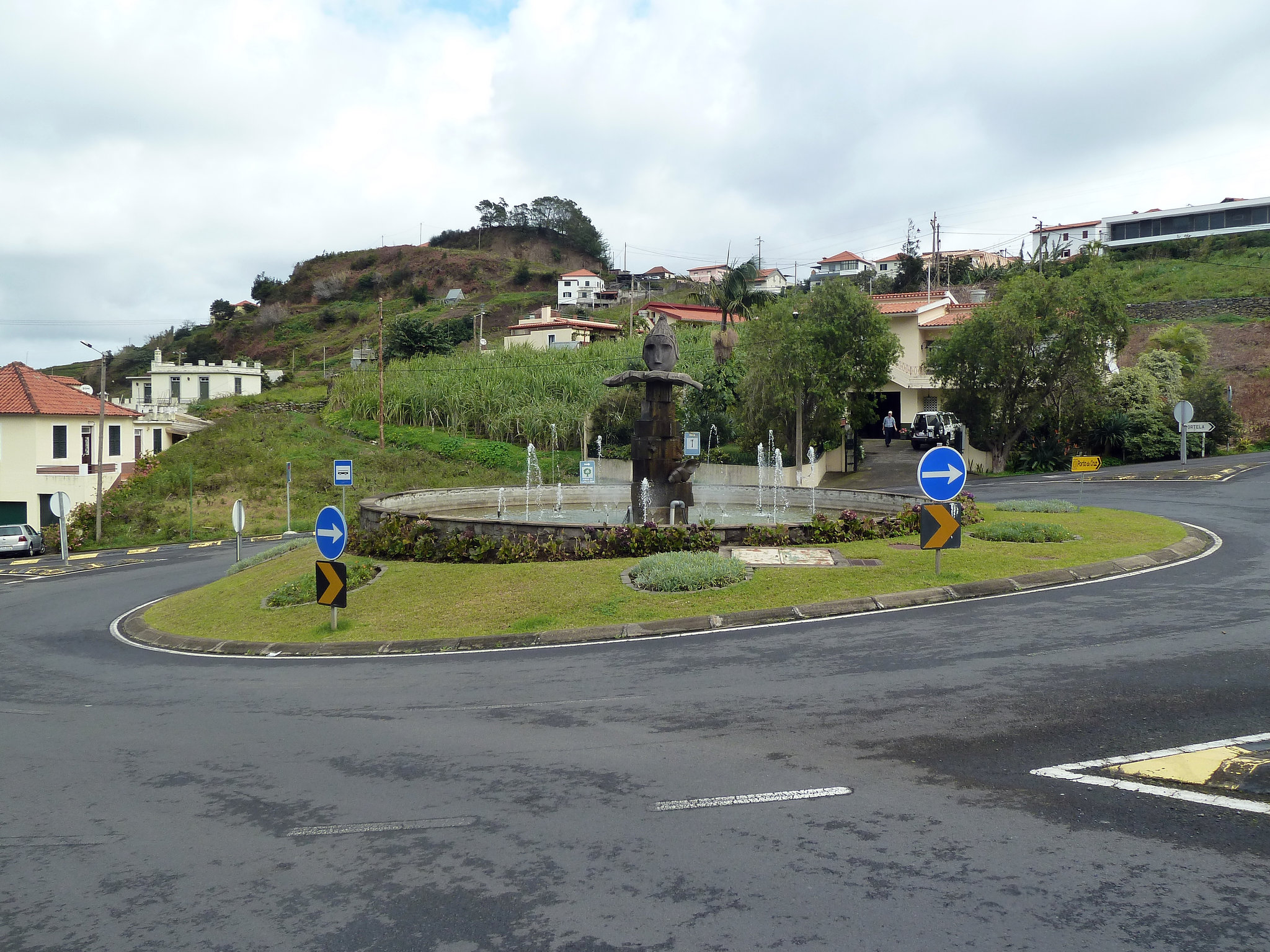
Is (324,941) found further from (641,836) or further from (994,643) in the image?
(994,643)

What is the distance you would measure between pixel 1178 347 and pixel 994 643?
49139mm

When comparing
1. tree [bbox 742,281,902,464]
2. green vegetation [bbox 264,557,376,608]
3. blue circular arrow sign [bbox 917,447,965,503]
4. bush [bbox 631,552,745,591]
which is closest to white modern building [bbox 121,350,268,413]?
tree [bbox 742,281,902,464]

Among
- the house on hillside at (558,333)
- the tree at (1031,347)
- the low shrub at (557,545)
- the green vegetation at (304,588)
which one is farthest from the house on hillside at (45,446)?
the tree at (1031,347)

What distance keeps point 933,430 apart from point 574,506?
25177 millimetres

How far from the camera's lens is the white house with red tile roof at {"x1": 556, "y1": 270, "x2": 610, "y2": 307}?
106562mm

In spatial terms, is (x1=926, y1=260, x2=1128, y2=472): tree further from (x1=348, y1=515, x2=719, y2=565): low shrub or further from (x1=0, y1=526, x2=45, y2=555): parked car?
(x1=0, y1=526, x2=45, y2=555): parked car

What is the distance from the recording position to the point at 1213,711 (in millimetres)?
7230

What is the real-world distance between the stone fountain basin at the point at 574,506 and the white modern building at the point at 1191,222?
72759mm

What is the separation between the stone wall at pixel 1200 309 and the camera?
6131cm

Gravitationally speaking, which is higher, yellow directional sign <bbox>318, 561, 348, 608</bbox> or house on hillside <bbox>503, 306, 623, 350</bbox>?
house on hillside <bbox>503, 306, 623, 350</bbox>

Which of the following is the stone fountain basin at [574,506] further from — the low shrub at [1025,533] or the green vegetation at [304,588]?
the low shrub at [1025,533]

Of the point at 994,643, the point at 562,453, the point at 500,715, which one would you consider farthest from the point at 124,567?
the point at 994,643

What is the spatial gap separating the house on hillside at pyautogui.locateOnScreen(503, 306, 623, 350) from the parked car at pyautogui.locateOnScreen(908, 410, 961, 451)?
91.7 ft

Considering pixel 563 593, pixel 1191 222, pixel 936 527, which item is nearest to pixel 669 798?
pixel 563 593
